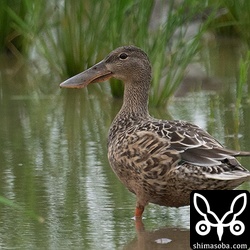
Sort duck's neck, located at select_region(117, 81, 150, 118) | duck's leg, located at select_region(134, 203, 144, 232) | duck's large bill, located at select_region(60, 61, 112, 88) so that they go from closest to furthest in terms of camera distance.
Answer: duck's leg, located at select_region(134, 203, 144, 232) < duck's neck, located at select_region(117, 81, 150, 118) < duck's large bill, located at select_region(60, 61, 112, 88)

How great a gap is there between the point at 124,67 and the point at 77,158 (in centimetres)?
85

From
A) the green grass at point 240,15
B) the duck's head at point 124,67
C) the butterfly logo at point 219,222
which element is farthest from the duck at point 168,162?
the green grass at point 240,15

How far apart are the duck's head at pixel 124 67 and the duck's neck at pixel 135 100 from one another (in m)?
0.04

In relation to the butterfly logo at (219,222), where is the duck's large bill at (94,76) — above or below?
above

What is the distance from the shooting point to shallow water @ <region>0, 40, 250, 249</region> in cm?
648

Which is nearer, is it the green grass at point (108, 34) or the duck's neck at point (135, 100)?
the duck's neck at point (135, 100)

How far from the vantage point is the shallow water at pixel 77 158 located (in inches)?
255

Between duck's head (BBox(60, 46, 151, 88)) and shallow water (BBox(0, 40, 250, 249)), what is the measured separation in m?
0.63

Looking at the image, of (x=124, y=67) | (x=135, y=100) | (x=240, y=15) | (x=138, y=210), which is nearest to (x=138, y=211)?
(x=138, y=210)

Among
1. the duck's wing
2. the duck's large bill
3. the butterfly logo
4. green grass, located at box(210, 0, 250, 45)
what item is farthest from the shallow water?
the duck's large bill

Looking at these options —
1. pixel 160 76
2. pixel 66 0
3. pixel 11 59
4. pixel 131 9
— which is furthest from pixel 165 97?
pixel 11 59

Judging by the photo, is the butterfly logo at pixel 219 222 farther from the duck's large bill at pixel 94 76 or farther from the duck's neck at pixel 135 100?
the duck's large bill at pixel 94 76

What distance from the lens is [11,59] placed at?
11.4 meters

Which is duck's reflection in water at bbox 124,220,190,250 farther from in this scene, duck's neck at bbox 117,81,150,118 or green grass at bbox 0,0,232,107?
green grass at bbox 0,0,232,107
